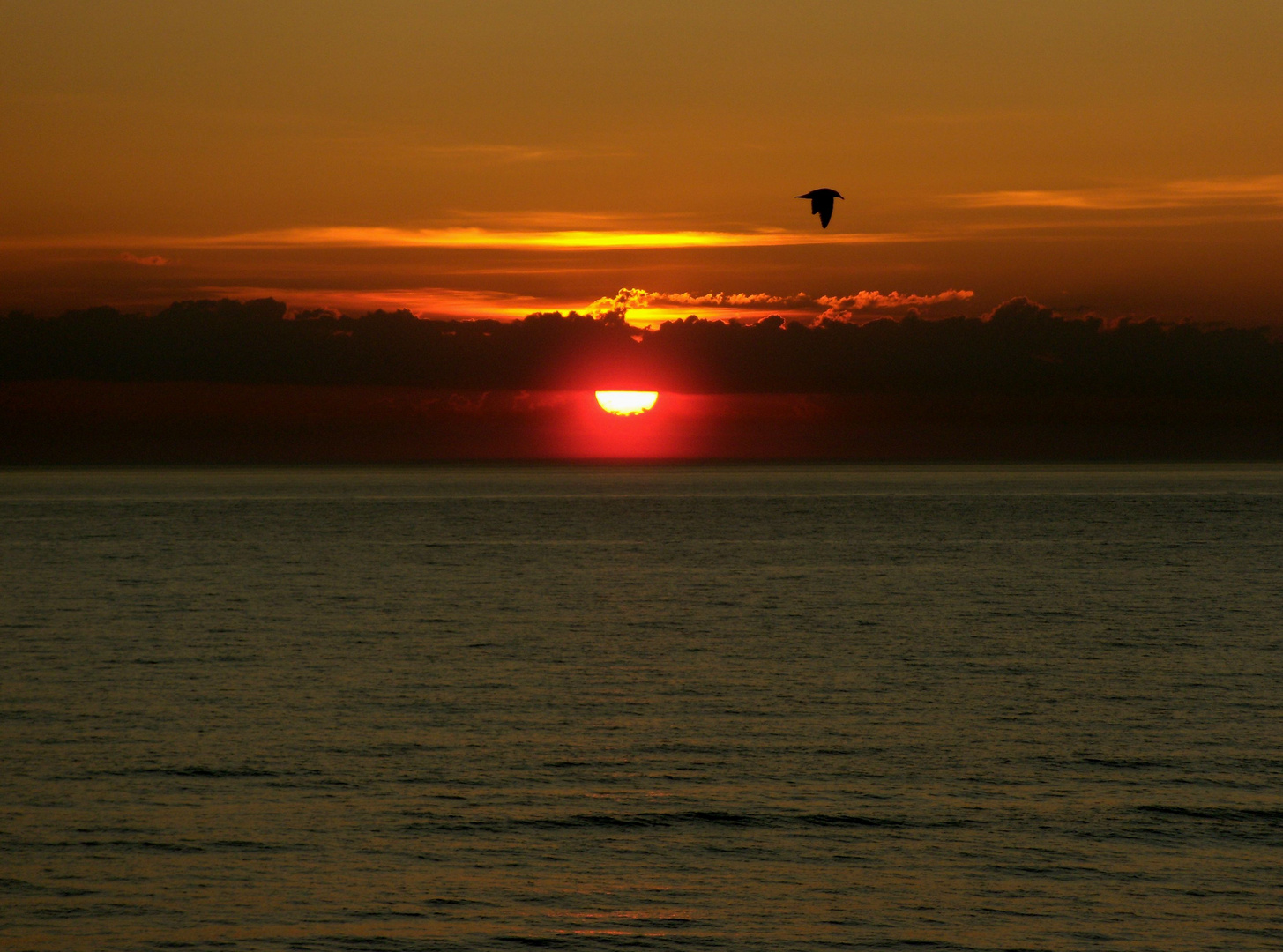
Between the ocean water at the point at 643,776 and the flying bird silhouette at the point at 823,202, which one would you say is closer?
the ocean water at the point at 643,776

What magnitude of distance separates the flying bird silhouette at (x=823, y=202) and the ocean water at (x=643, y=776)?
12557 millimetres

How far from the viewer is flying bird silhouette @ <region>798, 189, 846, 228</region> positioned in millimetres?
34566

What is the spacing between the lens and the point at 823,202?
3528 centimetres

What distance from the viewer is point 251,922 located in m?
20.0

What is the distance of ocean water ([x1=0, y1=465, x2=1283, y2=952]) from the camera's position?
67.3ft

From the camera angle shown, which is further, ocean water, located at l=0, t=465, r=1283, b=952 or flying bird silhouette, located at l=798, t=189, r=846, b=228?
flying bird silhouette, located at l=798, t=189, r=846, b=228

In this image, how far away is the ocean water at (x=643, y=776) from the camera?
20500 millimetres

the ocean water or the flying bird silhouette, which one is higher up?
the flying bird silhouette

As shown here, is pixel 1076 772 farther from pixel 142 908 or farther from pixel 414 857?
pixel 142 908

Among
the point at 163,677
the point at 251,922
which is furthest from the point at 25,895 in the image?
the point at 163,677

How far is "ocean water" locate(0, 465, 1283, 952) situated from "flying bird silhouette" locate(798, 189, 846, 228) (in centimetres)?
1256

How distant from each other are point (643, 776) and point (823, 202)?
48.6 ft

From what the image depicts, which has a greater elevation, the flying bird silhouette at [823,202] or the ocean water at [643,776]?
the flying bird silhouette at [823,202]

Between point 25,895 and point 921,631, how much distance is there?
41.7 metres
